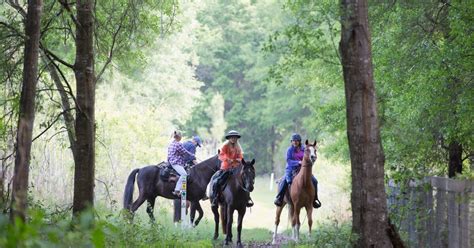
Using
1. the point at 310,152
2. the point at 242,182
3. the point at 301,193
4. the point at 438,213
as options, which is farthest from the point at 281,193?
the point at 438,213

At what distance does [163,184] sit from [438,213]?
10.9m

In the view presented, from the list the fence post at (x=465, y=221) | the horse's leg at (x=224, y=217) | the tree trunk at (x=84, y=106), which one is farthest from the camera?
the horse's leg at (x=224, y=217)

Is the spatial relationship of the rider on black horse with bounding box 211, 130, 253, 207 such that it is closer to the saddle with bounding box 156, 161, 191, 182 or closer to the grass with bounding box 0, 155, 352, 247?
the grass with bounding box 0, 155, 352, 247

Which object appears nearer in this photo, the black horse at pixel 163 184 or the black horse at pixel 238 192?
the black horse at pixel 238 192

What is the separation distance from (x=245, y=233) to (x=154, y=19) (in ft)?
35.8

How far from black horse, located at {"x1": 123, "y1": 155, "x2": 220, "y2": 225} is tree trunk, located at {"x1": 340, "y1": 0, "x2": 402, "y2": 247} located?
11.8 metres

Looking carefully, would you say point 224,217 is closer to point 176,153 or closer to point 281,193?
point 281,193

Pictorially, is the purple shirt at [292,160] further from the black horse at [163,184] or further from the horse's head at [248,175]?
the black horse at [163,184]

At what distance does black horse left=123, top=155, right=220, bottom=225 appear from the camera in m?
22.6

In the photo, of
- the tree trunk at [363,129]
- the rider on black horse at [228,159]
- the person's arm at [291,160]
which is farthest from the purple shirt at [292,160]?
the tree trunk at [363,129]

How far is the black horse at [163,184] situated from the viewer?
2264 centimetres

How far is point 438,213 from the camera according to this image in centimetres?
1389

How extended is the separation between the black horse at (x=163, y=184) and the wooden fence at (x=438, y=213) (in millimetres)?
7048

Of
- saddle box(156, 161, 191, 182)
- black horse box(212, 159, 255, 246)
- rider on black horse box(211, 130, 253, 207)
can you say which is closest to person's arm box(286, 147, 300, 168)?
rider on black horse box(211, 130, 253, 207)
